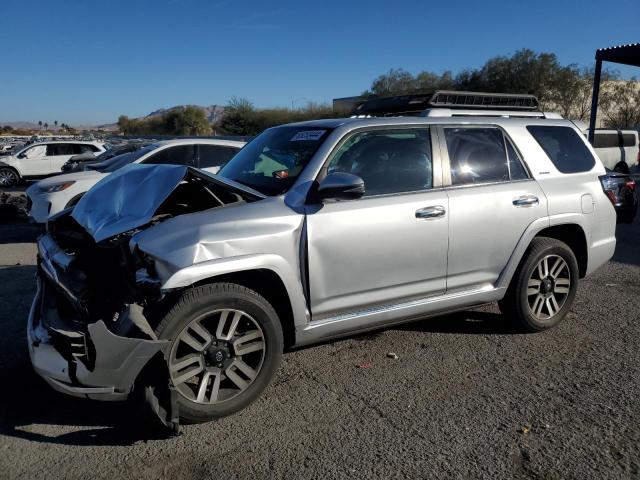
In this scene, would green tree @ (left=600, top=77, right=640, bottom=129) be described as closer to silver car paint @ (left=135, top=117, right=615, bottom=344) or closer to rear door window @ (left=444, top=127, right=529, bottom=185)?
silver car paint @ (left=135, top=117, right=615, bottom=344)

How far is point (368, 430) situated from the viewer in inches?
125

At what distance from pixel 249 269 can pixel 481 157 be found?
2.22 meters

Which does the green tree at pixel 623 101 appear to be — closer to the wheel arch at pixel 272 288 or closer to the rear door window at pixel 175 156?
the rear door window at pixel 175 156

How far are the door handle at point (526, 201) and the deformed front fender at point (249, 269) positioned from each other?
201 centimetres

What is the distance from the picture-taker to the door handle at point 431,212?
12.7 feet

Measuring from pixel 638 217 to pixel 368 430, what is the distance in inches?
431

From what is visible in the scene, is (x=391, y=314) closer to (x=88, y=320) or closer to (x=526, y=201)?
(x=526, y=201)

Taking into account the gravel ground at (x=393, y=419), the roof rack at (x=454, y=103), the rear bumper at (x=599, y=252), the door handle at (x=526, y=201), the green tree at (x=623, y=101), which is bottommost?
the gravel ground at (x=393, y=419)

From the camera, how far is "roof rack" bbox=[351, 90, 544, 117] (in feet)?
15.8

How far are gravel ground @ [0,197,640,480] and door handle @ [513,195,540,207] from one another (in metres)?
1.16

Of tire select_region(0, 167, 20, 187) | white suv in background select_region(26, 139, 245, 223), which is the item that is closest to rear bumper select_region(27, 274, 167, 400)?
white suv in background select_region(26, 139, 245, 223)

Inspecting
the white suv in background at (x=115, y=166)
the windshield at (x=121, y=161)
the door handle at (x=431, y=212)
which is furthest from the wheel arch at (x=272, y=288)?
the windshield at (x=121, y=161)

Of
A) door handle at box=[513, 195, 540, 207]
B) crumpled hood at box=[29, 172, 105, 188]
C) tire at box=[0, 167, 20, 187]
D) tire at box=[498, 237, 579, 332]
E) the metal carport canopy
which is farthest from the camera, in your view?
tire at box=[0, 167, 20, 187]

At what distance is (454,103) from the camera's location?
4.93 meters
